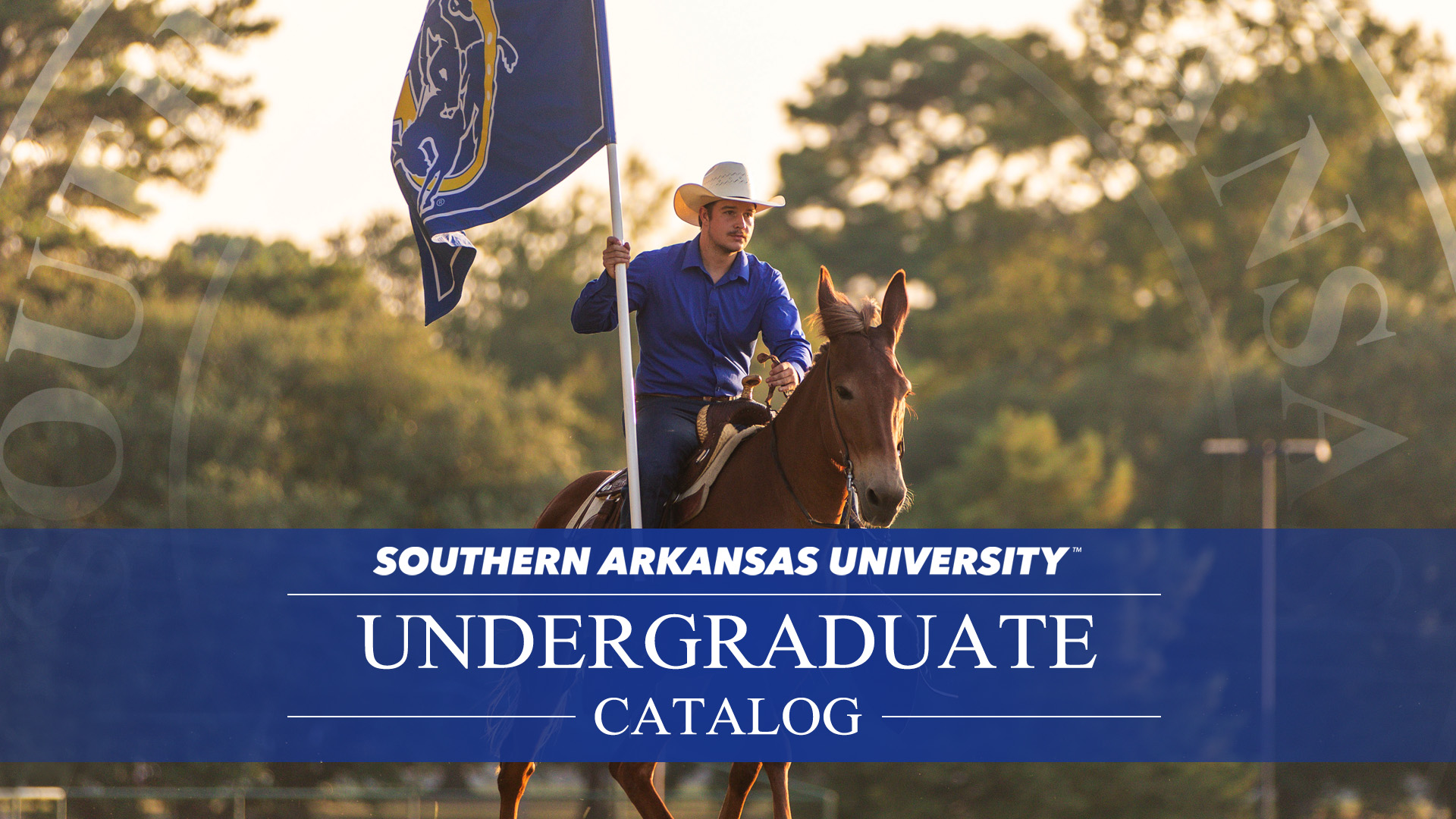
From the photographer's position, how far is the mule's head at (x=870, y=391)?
665 cm

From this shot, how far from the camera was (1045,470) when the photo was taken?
4416cm

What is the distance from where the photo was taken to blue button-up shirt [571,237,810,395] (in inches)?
311

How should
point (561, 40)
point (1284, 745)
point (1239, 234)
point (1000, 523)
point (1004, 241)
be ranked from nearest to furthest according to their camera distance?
point (561, 40)
point (1284, 745)
point (1000, 523)
point (1239, 234)
point (1004, 241)

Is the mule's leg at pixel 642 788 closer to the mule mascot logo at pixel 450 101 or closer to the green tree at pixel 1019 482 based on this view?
the mule mascot logo at pixel 450 101

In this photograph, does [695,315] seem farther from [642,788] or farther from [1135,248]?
[1135,248]

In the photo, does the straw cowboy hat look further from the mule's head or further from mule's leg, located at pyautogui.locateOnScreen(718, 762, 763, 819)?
mule's leg, located at pyautogui.locateOnScreen(718, 762, 763, 819)

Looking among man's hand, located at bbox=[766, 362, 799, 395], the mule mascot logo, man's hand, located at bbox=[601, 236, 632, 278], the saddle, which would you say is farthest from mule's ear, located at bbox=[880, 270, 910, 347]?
the mule mascot logo

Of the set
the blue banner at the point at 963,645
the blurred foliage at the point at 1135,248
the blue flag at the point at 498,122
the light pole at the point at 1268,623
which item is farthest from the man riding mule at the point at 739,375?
the blurred foliage at the point at 1135,248

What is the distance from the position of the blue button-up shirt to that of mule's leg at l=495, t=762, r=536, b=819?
79.9 inches

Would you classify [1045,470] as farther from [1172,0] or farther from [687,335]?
[687,335]

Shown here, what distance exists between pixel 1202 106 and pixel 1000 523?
14.8 metres

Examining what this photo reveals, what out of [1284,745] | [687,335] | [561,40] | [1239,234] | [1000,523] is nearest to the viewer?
[687,335]

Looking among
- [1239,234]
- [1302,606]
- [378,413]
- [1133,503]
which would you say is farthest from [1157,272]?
[378,413]

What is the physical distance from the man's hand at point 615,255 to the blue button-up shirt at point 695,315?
0.26 feet
